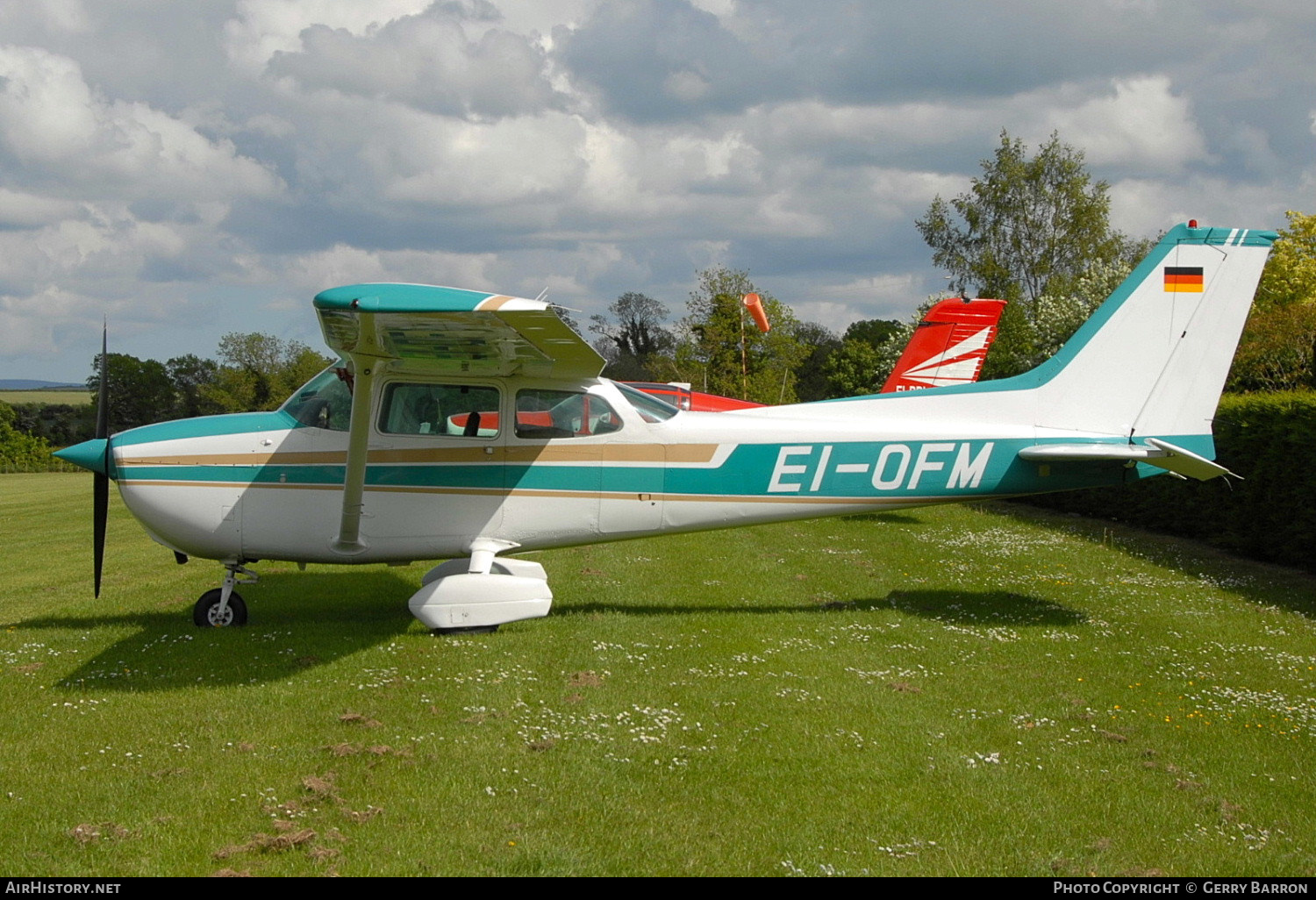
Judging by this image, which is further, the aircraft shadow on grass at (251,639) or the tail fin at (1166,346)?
the tail fin at (1166,346)

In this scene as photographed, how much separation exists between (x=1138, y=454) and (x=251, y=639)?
24.6ft

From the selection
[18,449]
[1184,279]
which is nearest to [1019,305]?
[1184,279]

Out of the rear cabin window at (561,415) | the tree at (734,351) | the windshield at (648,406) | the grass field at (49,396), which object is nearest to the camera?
the rear cabin window at (561,415)

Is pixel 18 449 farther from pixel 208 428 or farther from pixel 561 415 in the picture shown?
pixel 561 415

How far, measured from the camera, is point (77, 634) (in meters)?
8.20

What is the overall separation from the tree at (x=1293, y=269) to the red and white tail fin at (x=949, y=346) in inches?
964

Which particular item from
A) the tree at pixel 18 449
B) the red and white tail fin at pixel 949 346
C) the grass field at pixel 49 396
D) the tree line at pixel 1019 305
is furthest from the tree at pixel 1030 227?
the grass field at pixel 49 396

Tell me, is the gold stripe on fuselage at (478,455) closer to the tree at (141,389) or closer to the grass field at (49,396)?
the tree at (141,389)

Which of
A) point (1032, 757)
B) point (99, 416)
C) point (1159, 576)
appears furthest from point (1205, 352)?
point (99, 416)

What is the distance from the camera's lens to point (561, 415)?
840 centimetres

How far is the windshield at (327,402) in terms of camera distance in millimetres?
8195

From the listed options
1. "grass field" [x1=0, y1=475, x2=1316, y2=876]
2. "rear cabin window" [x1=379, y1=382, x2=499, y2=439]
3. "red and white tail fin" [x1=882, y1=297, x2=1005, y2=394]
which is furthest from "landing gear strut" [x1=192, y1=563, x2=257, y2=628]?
"red and white tail fin" [x1=882, y1=297, x2=1005, y2=394]

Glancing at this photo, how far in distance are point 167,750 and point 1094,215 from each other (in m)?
42.5

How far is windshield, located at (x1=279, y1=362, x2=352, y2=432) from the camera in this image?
26.9 feet
